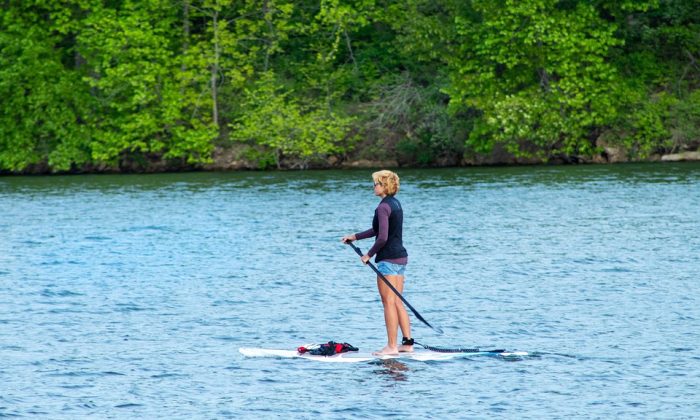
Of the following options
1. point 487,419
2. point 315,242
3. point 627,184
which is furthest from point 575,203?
point 487,419

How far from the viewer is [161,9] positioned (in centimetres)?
6506

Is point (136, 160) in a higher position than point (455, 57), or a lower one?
lower

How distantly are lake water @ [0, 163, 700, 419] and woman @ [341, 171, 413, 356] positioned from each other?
529 millimetres

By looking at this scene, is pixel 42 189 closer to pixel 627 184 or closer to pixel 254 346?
pixel 627 184

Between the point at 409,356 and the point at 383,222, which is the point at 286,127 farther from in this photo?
the point at 383,222

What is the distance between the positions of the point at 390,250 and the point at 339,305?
5.52 m

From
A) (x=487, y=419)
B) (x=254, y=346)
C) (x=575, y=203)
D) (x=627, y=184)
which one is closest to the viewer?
(x=487, y=419)

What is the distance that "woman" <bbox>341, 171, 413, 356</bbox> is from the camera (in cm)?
1822

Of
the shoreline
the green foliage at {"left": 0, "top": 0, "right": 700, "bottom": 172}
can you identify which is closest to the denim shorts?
the green foliage at {"left": 0, "top": 0, "right": 700, "bottom": 172}

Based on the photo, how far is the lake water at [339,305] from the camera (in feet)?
56.3

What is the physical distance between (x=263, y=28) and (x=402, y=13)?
6.47 metres

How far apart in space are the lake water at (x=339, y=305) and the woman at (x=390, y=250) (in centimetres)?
53

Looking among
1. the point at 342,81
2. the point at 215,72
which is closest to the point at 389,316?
the point at 215,72

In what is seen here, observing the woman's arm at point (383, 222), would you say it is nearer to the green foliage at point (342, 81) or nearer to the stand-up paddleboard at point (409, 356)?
the stand-up paddleboard at point (409, 356)
